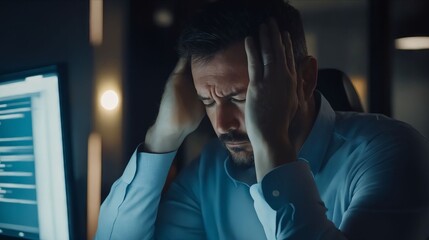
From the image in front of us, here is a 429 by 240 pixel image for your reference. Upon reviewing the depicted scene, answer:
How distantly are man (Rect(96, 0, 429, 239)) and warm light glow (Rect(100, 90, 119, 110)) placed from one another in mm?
208

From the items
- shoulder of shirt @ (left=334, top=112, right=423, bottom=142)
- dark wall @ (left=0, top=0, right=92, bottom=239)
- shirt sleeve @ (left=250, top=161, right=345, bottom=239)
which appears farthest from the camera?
dark wall @ (left=0, top=0, right=92, bottom=239)

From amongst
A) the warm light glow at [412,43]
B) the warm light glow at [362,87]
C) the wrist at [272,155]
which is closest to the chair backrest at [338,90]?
the warm light glow at [362,87]

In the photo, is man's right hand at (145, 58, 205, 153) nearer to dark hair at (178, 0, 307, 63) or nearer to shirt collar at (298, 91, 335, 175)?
A: dark hair at (178, 0, 307, 63)

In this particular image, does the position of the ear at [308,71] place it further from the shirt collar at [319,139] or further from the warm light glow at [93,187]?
the warm light glow at [93,187]

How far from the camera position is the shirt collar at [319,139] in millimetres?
758

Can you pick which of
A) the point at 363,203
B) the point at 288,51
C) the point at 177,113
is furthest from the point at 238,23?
the point at 363,203

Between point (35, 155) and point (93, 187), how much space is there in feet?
0.50

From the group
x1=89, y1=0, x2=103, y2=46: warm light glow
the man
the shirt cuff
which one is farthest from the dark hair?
x1=89, y1=0, x2=103, y2=46: warm light glow

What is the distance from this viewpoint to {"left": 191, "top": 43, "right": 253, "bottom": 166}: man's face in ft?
2.54

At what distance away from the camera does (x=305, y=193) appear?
61 cm

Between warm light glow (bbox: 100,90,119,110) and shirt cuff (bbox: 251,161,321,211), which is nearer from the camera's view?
shirt cuff (bbox: 251,161,321,211)

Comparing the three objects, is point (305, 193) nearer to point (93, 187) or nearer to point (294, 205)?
point (294, 205)

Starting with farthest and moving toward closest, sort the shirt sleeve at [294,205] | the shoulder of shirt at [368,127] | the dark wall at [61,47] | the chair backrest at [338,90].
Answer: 1. the dark wall at [61,47]
2. the chair backrest at [338,90]
3. the shoulder of shirt at [368,127]
4. the shirt sleeve at [294,205]

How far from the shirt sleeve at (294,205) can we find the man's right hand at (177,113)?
0.29 m
